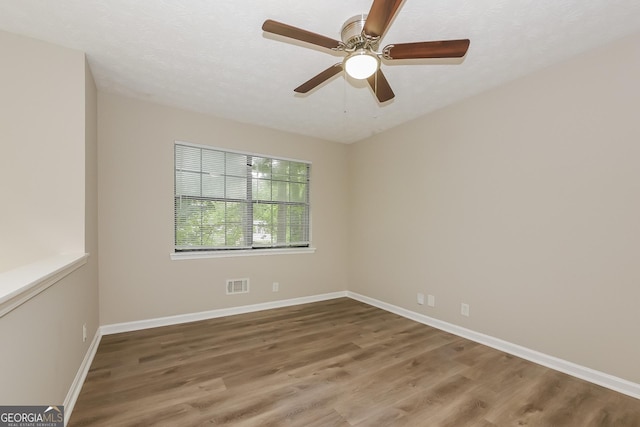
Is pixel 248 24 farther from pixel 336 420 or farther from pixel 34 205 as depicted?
pixel 336 420

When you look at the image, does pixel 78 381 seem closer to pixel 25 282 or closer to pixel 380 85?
pixel 25 282

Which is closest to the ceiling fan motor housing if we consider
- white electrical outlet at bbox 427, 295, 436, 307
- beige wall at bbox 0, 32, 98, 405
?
beige wall at bbox 0, 32, 98, 405

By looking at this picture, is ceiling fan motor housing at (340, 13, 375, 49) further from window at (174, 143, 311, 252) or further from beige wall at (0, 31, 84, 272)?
window at (174, 143, 311, 252)

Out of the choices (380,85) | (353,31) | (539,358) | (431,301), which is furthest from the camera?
(431,301)

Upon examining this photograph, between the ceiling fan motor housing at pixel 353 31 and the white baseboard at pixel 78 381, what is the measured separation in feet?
9.53

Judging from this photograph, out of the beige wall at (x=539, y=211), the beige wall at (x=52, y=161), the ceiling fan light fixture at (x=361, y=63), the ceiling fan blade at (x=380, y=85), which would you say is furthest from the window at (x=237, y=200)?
the ceiling fan light fixture at (x=361, y=63)

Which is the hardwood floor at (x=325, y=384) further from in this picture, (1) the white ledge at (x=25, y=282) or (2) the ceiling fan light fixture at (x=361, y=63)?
(2) the ceiling fan light fixture at (x=361, y=63)

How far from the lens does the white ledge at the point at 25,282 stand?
3.48ft

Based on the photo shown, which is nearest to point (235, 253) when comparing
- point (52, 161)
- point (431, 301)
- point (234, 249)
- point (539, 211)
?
point (234, 249)

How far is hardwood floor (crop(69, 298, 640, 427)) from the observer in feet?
6.08

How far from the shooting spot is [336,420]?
1823 mm

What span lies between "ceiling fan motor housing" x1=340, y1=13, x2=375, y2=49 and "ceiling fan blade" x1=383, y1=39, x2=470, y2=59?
19cm

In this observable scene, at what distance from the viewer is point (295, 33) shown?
1.66 meters

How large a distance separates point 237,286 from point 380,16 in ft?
11.4
